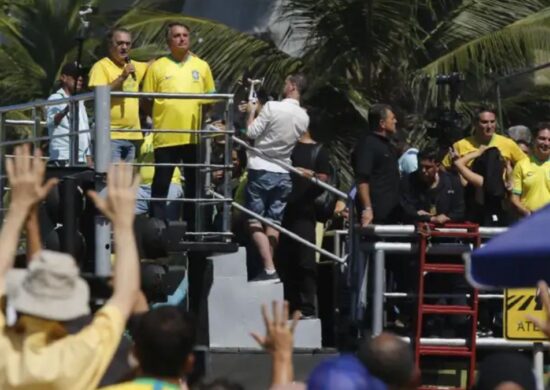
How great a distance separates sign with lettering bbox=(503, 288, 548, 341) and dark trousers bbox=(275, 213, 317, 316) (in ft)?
6.42

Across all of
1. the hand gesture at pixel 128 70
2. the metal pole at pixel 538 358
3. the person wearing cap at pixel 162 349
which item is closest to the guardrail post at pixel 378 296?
the metal pole at pixel 538 358

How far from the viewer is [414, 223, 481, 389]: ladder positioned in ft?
43.9

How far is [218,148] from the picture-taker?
1452 cm

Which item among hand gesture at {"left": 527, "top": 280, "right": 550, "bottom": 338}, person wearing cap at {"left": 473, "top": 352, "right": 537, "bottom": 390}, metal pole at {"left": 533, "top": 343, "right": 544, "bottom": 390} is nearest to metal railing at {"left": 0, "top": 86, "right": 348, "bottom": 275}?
metal pole at {"left": 533, "top": 343, "right": 544, "bottom": 390}

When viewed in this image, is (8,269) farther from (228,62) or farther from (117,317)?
(228,62)

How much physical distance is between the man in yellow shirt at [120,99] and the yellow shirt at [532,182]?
301cm

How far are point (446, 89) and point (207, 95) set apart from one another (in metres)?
9.80

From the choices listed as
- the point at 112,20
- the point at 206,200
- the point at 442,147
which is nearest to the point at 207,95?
the point at 206,200

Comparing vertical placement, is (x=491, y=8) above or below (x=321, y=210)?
above

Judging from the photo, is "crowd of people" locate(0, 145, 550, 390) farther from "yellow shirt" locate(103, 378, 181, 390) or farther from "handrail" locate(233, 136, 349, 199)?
"handrail" locate(233, 136, 349, 199)

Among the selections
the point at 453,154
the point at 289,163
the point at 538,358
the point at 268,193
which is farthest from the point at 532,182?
the point at 268,193

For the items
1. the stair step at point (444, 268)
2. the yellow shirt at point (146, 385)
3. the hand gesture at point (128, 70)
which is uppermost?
the hand gesture at point (128, 70)

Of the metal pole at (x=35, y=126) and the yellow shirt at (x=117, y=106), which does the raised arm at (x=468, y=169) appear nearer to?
the yellow shirt at (x=117, y=106)

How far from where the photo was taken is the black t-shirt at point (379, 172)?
13711mm
